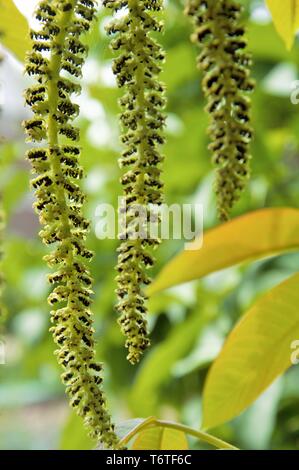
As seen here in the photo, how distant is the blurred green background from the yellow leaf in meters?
0.83

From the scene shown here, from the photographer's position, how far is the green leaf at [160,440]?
0.73 meters

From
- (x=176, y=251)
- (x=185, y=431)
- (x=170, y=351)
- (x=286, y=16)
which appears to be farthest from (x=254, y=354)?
(x=176, y=251)

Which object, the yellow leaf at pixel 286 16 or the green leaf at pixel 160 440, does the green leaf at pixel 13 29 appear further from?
the green leaf at pixel 160 440

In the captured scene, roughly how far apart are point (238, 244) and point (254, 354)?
0.12m

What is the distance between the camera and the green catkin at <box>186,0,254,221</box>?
59 cm

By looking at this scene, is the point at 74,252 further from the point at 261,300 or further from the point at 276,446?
the point at 276,446

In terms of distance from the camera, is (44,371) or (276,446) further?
(44,371)

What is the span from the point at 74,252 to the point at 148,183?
0.24ft

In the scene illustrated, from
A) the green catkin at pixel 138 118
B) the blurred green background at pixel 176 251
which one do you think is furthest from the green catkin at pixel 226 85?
the blurred green background at pixel 176 251

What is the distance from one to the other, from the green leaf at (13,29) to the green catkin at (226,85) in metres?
0.24

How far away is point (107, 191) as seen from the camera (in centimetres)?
193
